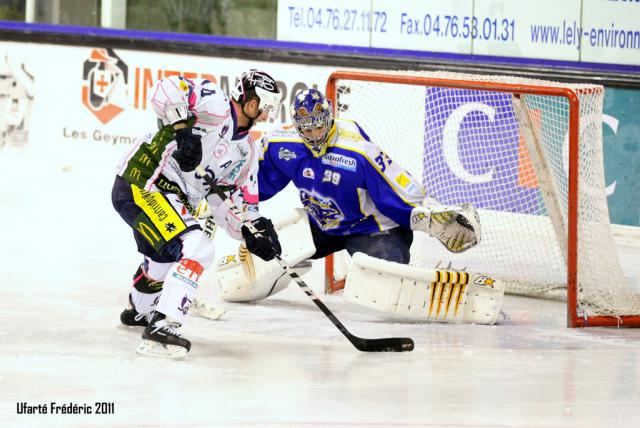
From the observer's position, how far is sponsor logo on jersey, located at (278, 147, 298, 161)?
5098mm

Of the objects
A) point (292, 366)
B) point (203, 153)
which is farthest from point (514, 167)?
point (292, 366)

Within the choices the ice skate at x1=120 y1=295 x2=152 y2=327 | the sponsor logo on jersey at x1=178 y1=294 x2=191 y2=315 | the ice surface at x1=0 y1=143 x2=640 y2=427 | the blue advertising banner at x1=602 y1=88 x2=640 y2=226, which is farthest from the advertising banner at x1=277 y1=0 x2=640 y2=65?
the sponsor logo on jersey at x1=178 y1=294 x2=191 y2=315

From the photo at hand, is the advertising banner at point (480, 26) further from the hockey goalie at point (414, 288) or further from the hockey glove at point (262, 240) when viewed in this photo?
the hockey glove at point (262, 240)

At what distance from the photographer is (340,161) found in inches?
196

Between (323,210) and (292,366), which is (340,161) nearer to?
(323,210)

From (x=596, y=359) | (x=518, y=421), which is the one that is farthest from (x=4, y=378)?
(x=596, y=359)

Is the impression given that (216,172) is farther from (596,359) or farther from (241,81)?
(596,359)

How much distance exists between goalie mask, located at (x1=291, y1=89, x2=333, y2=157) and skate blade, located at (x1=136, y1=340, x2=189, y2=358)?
1.22 metres

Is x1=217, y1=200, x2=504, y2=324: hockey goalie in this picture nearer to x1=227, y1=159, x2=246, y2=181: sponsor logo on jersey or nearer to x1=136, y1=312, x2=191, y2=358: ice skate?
x1=227, y1=159, x2=246, y2=181: sponsor logo on jersey

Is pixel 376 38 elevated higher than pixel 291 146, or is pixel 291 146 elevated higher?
pixel 376 38

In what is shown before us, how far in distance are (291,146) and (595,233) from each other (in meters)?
1.29

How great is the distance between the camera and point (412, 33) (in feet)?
25.7

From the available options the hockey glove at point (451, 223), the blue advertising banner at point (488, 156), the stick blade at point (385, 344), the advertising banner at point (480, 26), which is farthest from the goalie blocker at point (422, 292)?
the advertising banner at point (480, 26)

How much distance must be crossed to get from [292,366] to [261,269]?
1110mm
